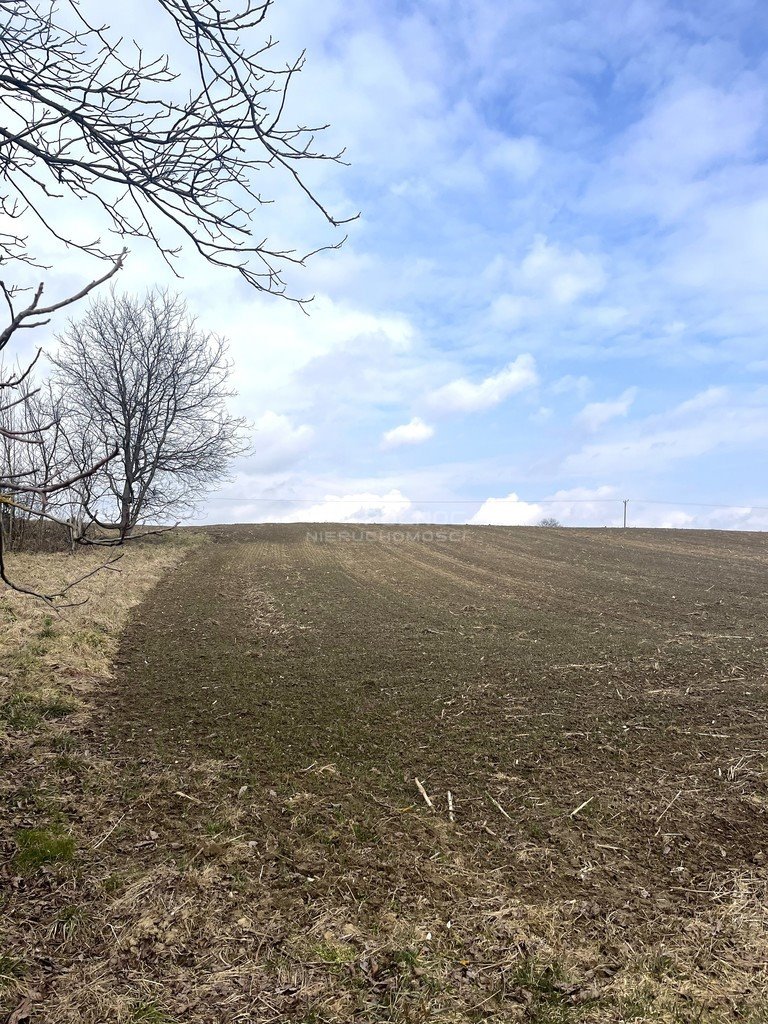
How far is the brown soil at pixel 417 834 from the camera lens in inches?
91.8

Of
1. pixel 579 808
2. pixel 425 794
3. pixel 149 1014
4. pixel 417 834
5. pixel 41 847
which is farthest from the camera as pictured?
pixel 425 794

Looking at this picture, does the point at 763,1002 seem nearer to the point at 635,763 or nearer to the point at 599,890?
the point at 599,890

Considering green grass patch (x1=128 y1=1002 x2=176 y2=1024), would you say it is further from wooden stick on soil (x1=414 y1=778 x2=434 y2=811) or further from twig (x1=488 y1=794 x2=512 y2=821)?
twig (x1=488 y1=794 x2=512 y2=821)

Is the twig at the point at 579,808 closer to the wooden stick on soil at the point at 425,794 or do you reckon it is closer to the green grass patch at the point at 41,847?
the wooden stick on soil at the point at 425,794

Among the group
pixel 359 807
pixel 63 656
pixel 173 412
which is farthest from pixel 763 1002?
pixel 173 412

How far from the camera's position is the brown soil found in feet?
7.65

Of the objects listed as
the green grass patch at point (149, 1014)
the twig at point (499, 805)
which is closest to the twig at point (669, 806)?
the twig at point (499, 805)

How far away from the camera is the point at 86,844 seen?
3.23 metres

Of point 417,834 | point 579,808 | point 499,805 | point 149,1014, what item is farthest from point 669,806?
point 149,1014

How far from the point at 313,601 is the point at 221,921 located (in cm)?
769

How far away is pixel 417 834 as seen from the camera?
131 inches

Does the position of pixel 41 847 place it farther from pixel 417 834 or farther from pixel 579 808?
pixel 579 808

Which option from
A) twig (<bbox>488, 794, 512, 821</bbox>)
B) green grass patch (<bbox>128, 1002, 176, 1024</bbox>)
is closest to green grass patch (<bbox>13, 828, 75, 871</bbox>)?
green grass patch (<bbox>128, 1002, 176, 1024</bbox>)

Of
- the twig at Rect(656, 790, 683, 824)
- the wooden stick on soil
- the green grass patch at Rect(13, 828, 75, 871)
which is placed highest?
the wooden stick on soil
